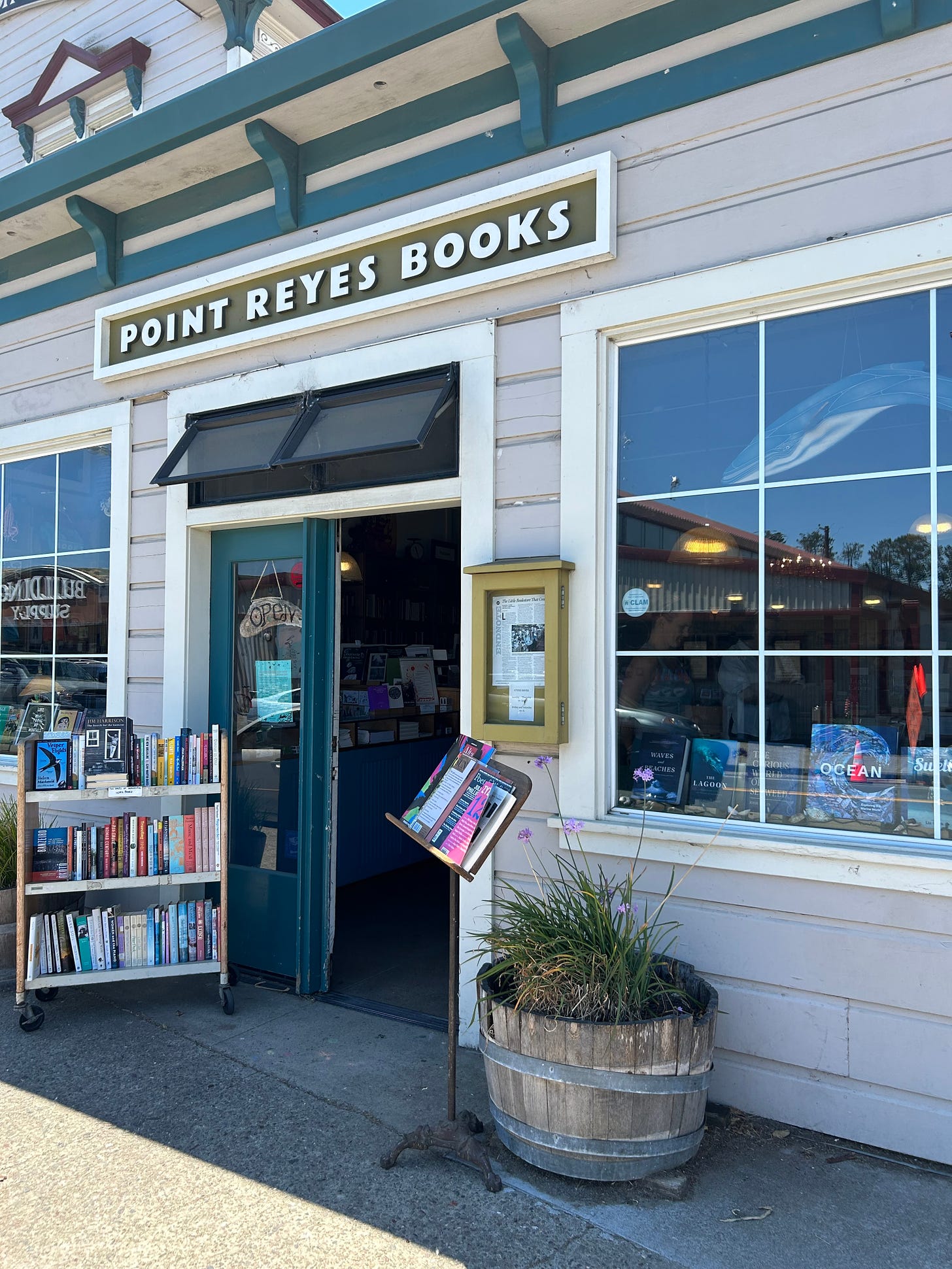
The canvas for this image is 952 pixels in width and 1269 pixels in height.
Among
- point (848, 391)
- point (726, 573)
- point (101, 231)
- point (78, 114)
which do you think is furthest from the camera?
point (78, 114)

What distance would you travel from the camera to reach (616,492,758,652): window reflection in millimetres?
3713

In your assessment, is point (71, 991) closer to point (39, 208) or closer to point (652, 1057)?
point (652, 1057)

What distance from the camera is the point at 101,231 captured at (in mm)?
5645

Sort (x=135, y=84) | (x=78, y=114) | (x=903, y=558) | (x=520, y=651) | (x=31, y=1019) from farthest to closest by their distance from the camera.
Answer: (x=78, y=114) → (x=135, y=84) → (x=31, y=1019) → (x=520, y=651) → (x=903, y=558)

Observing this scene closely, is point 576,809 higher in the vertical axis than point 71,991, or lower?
higher

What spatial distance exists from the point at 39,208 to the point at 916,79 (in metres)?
4.85

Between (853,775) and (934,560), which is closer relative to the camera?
(934,560)

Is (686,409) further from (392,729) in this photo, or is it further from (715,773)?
(392,729)

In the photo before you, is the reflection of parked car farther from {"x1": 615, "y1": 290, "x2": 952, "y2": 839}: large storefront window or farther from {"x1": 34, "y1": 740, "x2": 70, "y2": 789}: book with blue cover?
{"x1": 34, "y1": 740, "x2": 70, "y2": 789}: book with blue cover

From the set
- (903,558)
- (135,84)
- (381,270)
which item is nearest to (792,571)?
(903,558)

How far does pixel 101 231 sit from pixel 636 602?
13.2ft

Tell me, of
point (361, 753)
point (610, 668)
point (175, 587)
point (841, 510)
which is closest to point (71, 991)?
point (175, 587)

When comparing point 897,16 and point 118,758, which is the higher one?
point 897,16

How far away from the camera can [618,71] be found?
3.97 m
